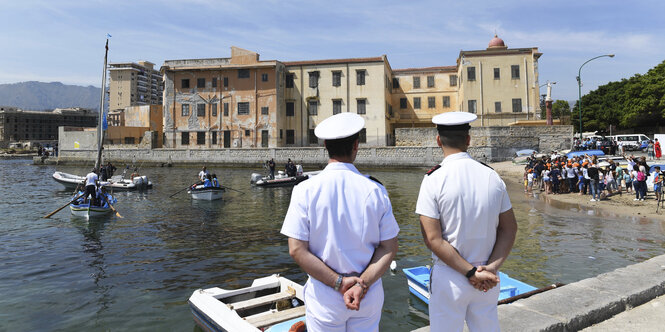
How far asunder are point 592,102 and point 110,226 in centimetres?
7336

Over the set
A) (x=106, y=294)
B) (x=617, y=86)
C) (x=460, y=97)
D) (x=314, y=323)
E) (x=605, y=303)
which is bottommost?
(x=106, y=294)

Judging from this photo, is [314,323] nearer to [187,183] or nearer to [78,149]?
[187,183]

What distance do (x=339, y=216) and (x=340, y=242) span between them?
161 mm

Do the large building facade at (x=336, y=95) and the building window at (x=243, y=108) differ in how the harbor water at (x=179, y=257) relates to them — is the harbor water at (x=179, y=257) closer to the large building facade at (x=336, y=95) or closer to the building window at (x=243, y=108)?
the large building facade at (x=336, y=95)

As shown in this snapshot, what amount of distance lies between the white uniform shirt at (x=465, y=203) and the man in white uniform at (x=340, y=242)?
41 cm

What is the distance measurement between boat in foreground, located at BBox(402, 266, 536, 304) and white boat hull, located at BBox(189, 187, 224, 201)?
15408 millimetres

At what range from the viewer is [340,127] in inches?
98.7

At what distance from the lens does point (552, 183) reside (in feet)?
70.8

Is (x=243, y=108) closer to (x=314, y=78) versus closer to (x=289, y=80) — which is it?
(x=289, y=80)


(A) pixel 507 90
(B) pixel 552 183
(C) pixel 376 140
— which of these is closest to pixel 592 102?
(A) pixel 507 90

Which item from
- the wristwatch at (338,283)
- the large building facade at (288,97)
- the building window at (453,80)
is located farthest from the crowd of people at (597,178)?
the building window at (453,80)

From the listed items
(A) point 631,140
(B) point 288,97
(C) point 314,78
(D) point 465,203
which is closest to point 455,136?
(D) point 465,203

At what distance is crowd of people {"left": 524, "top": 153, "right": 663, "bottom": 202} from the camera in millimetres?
16625

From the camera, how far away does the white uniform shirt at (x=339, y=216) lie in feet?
7.64
